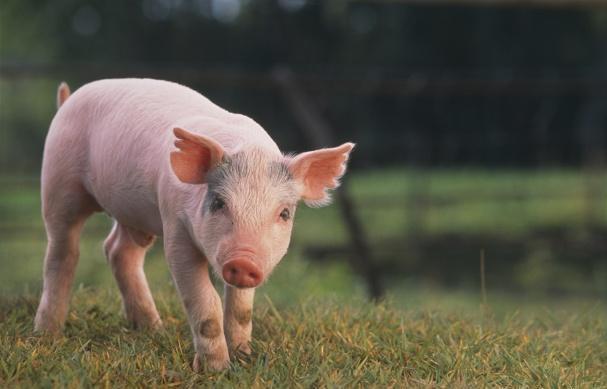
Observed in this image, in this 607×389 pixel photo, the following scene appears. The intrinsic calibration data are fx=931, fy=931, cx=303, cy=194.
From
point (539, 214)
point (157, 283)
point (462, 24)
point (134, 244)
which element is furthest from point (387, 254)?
point (462, 24)

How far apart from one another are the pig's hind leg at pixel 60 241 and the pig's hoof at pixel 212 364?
75 centimetres

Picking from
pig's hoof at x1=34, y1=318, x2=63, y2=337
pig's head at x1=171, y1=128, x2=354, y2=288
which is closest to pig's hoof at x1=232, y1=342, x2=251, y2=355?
pig's head at x1=171, y1=128, x2=354, y2=288

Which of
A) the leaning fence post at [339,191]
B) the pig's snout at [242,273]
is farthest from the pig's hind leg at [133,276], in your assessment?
the leaning fence post at [339,191]

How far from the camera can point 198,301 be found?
3.26 metres

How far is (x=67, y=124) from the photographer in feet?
12.5

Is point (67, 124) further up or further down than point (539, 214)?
further up

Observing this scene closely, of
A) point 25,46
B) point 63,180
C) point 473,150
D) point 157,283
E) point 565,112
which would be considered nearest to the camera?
point 63,180

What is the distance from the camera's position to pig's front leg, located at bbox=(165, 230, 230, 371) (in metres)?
3.26

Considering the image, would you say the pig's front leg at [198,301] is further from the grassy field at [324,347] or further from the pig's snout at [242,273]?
the pig's snout at [242,273]

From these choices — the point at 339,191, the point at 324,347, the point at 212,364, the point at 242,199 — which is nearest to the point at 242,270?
the point at 242,199

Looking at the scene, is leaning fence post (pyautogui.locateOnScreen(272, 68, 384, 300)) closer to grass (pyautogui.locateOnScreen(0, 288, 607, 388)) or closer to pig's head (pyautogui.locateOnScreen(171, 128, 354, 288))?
grass (pyautogui.locateOnScreen(0, 288, 607, 388))

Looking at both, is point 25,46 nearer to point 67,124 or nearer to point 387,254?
point 387,254

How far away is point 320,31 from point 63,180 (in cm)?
1444

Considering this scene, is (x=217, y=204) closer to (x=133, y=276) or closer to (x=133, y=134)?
(x=133, y=134)
